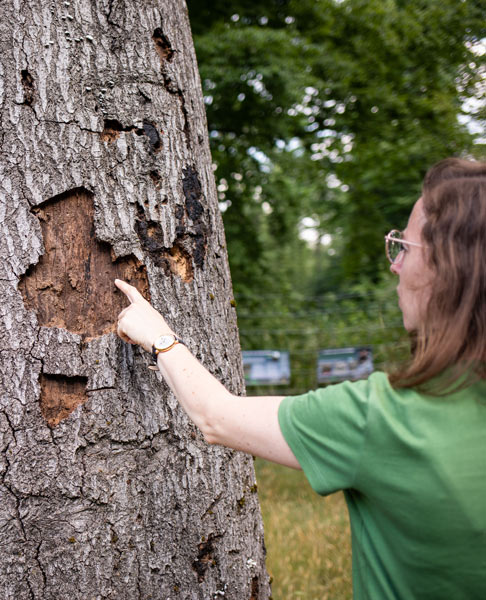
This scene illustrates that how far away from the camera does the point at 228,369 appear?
7.04 ft

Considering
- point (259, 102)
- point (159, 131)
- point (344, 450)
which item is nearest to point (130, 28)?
point (159, 131)

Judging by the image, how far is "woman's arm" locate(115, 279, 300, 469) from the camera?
127cm

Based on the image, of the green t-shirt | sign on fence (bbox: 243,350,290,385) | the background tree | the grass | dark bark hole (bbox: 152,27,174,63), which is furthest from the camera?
sign on fence (bbox: 243,350,290,385)

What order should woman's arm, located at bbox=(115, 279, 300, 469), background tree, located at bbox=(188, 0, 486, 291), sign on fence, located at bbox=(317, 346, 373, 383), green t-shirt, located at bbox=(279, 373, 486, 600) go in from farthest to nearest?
sign on fence, located at bbox=(317, 346, 373, 383) < background tree, located at bbox=(188, 0, 486, 291) < woman's arm, located at bbox=(115, 279, 300, 469) < green t-shirt, located at bbox=(279, 373, 486, 600)

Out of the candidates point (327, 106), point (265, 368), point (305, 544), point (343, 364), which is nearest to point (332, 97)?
point (327, 106)

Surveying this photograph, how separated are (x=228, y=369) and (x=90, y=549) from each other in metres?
0.78

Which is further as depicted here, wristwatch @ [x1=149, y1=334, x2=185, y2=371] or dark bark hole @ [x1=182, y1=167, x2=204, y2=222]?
dark bark hole @ [x1=182, y1=167, x2=204, y2=222]

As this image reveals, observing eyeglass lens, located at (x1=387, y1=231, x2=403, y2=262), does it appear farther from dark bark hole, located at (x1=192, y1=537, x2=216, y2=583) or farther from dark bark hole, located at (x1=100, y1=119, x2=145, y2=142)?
dark bark hole, located at (x1=192, y1=537, x2=216, y2=583)

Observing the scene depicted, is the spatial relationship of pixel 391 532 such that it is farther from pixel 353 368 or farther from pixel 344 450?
pixel 353 368

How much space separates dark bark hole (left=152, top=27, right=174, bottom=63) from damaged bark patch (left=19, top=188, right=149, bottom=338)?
61cm

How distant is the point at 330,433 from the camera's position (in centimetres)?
119

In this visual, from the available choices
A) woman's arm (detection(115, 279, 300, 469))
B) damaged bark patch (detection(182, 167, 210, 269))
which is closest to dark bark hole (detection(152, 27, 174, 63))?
damaged bark patch (detection(182, 167, 210, 269))

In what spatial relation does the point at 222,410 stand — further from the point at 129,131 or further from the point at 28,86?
the point at 28,86

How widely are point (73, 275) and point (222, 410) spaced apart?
0.84 m
